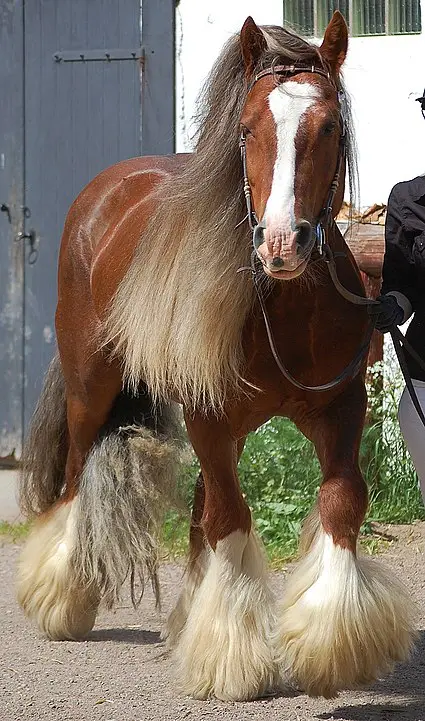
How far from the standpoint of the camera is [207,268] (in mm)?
3484

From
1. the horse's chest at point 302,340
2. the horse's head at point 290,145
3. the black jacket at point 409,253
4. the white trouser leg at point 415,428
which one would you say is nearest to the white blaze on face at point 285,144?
the horse's head at point 290,145

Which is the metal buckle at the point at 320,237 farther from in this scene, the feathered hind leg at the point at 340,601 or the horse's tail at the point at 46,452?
the horse's tail at the point at 46,452

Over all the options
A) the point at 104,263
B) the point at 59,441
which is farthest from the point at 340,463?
the point at 59,441

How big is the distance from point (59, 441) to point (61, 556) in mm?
551

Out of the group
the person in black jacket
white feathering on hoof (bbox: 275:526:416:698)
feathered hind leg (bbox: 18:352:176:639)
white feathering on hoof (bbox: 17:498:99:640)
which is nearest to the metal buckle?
the person in black jacket

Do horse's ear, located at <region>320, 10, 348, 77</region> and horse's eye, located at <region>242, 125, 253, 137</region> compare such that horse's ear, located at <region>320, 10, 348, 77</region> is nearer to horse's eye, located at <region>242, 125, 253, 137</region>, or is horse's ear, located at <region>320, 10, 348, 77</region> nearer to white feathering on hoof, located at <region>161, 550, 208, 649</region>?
horse's eye, located at <region>242, 125, 253, 137</region>

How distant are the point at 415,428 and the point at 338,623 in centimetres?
70

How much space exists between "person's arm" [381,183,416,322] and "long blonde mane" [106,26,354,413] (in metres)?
0.54

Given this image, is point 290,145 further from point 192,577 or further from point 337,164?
point 192,577

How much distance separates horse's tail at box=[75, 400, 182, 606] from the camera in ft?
15.1

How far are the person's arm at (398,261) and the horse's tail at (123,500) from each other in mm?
1274

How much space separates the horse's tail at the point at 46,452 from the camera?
16.4ft

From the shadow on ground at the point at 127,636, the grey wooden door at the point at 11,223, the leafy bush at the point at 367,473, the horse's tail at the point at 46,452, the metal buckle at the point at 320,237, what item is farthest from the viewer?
the grey wooden door at the point at 11,223

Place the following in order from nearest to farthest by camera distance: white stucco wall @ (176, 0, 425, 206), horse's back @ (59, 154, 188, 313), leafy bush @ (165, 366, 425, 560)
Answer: horse's back @ (59, 154, 188, 313)
leafy bush @ (165, 366, 425, 560)
white stucco wall @ (176, 0, 425, 206)
